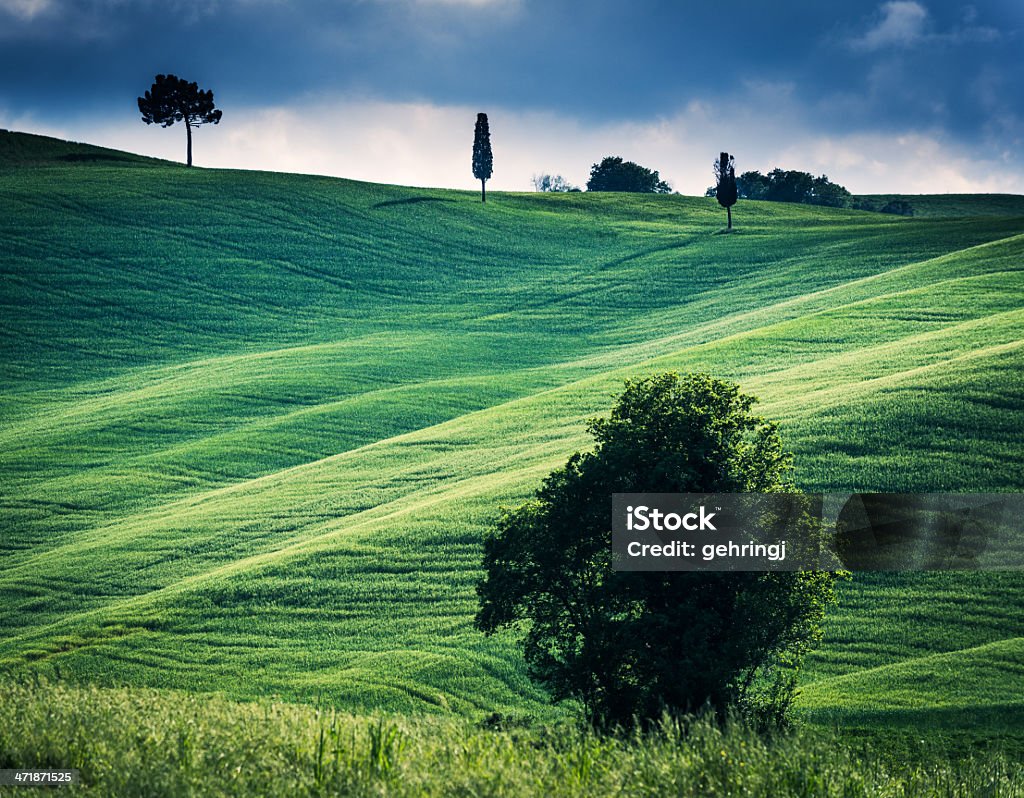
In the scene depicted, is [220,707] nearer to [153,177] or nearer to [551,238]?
[551,238]

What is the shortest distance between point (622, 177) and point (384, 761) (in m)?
140

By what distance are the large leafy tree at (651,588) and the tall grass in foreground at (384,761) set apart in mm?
4392

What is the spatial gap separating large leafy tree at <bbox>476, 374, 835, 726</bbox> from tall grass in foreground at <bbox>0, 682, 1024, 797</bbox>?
4.39 m

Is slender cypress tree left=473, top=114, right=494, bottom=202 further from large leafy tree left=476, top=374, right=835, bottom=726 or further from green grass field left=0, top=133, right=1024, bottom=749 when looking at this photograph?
large leafy tree left=476, top=374, right=835, bottom=726

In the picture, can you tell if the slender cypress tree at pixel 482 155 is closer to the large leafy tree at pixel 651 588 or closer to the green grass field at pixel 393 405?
the green grass field at pixel 393 405

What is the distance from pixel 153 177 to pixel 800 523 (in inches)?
3477

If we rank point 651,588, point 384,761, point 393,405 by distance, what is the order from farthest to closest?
point 393,405
point 651,588
point 384,761

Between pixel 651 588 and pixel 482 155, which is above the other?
pixel 482 155

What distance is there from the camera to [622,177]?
144 m

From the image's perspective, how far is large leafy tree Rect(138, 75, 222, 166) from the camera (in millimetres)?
114750

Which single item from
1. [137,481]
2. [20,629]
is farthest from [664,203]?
[20,629]

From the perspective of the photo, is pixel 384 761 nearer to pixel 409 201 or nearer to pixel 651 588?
pixel 651 588

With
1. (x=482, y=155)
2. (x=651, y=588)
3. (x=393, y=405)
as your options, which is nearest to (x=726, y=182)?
(x=482, y=155)

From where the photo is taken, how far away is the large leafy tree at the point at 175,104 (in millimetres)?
114750
